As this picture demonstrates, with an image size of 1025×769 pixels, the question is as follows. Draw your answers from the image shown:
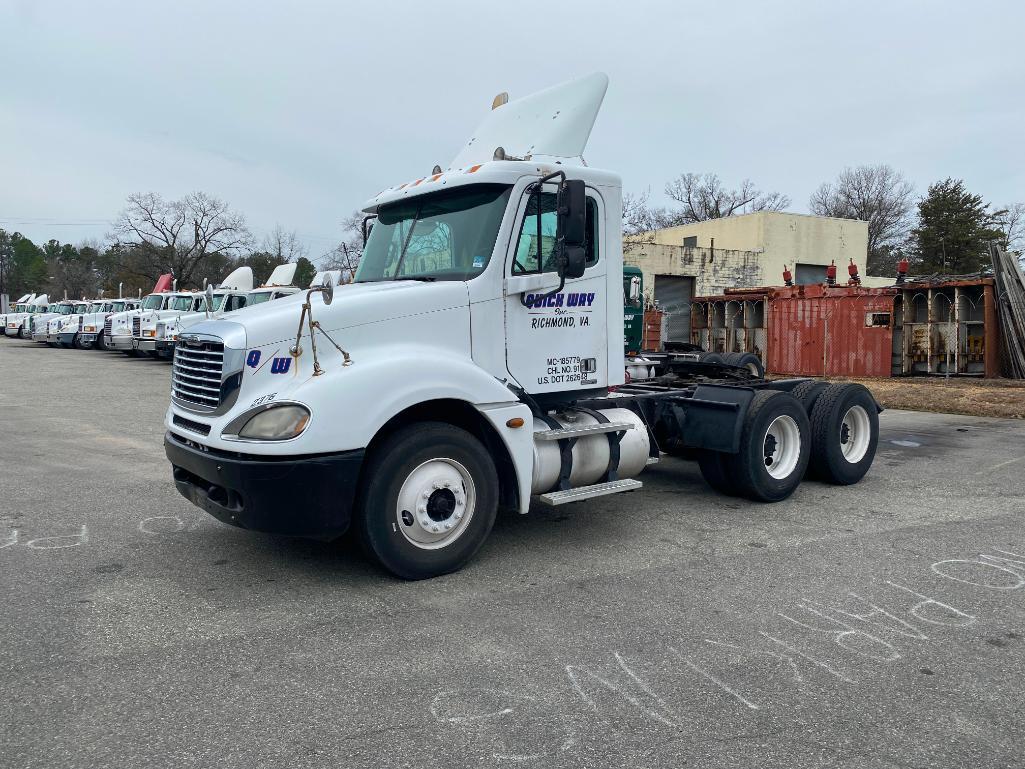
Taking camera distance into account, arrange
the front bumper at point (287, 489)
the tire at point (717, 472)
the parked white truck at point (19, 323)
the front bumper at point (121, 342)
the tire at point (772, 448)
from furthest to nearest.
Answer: the parked white truck at point (19, 323) < the front bumper at point (121, 342) < the tire at point (717, 472) < the tire at point (772, 448) < the front bumper at point (287, 489)

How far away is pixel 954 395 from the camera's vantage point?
1577cm

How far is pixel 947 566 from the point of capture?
514cm

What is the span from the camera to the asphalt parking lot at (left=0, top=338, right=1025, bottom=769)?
9.88 ft

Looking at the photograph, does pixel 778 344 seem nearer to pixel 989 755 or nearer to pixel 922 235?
pixel 989 755

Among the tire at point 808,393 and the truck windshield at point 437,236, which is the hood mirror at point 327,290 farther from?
the tire at point 808,393

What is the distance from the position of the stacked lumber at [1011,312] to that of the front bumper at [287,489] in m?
18.2

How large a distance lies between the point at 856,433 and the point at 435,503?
504cm

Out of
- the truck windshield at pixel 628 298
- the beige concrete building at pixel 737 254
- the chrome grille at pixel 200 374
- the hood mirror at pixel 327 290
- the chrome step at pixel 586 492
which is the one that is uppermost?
the beige concrete building at pixel 737 254

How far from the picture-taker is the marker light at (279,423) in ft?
14.1

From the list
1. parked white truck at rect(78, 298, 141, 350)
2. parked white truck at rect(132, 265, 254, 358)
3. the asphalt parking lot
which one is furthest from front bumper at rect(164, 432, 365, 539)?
parked white truck at rect(78, 298, 141, 350)

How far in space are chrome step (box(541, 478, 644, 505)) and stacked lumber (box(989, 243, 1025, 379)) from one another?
16.1 metres

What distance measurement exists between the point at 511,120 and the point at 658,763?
5.21 m

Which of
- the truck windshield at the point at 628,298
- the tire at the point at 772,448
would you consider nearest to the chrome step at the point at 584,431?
the tire at the point at 772,448

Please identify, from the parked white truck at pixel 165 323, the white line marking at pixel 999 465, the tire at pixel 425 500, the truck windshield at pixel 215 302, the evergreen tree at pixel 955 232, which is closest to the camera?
the tire at pixel 425 500
